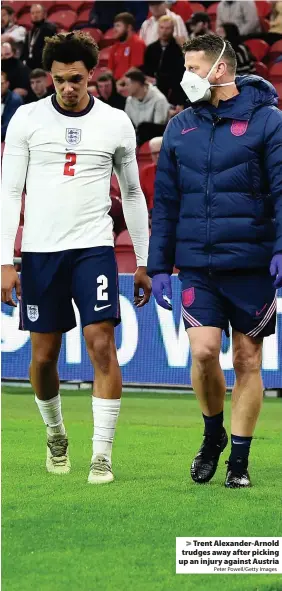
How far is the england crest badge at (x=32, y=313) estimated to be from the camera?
6.06 m

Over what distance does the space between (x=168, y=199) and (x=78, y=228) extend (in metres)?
0.47

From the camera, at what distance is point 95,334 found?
589 cm

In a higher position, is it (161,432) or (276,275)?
(276,275)

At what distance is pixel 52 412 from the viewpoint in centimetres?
632

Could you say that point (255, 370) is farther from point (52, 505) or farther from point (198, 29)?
point (198, 29)

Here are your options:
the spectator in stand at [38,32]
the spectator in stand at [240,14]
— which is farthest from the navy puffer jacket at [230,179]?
the spectator in stand at [38,32]

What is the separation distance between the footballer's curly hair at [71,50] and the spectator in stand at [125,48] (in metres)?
9.95

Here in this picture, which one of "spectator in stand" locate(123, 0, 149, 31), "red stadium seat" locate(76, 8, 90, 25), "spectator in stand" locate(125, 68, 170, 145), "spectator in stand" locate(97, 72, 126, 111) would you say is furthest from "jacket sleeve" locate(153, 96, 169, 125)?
"red stadium seat" locate(76, 8, 90, 25)

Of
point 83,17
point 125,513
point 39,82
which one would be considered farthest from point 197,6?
point 125,513

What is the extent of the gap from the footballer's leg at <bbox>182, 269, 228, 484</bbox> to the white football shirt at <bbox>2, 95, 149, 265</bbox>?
536mm

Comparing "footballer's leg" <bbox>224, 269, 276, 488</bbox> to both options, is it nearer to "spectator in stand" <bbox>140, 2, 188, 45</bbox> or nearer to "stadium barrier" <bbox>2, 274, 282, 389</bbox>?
"stadium barrier" <bbox>2, 274, 282, 389</bbox>

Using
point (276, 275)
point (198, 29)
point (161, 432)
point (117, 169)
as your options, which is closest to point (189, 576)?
point (276, 275)

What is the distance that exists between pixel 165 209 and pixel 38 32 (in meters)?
11.4

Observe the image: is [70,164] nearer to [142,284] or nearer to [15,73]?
[142,284]
